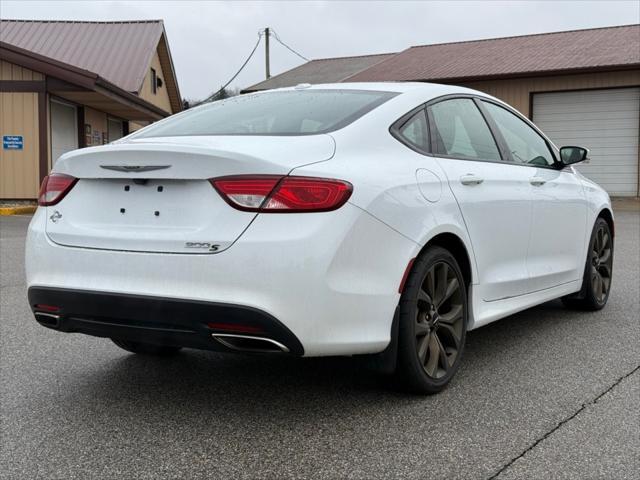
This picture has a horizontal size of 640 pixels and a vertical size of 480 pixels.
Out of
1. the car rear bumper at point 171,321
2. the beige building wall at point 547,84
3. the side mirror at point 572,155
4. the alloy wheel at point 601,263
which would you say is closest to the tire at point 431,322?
the car rear bumper at point 171,321

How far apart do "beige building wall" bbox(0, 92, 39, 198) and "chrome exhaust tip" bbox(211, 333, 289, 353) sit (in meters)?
16.8

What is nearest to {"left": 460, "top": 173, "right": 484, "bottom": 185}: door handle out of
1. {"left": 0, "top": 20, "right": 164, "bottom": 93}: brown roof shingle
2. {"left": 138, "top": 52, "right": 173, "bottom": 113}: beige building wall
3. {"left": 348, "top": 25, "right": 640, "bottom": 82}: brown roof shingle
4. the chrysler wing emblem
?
the chrysler wing emblem

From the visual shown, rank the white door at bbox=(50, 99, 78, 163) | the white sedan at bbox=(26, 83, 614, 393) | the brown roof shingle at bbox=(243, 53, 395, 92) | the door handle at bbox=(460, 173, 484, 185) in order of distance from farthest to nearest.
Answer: the brown roof shingle at bbox=(243, 53, 395, 92)
the white door at bbox=(50, 99, 78, 163)
the door handle at bbox=(460, 173, 484, 185)
the white sedan at bbox=(26, 83, 614, 393)

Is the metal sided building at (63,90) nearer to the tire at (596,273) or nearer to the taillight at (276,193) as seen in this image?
the tire at (596,273)

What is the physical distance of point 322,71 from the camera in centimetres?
3525

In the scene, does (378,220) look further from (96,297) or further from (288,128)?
(96,297)

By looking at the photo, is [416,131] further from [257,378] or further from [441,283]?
[257,378]

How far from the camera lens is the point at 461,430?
3.18 metres

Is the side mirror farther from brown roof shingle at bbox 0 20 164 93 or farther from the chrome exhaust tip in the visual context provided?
brown roof shingle at bbox 0 20 164 93

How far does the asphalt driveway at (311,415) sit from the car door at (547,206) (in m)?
0.50

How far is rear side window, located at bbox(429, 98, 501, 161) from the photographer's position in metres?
4.02

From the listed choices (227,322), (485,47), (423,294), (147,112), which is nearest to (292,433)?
(227,322)

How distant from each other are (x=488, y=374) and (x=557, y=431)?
0.90m

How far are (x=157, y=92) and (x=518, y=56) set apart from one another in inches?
570
